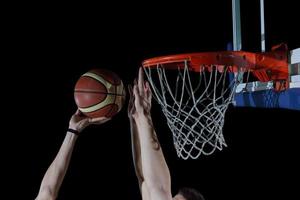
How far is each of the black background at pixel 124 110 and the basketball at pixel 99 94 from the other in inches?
47.6

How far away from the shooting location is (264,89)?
2865 mm

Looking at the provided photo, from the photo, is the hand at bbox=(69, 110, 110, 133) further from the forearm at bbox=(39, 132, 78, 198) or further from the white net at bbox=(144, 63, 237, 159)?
the white net at bbox=(144, 63, 237, 159)

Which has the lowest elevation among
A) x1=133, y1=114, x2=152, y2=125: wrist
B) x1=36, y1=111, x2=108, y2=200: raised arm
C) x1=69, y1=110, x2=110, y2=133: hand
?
x1=36, y1=111, x2=108, y2=200: raised arm

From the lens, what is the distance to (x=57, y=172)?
2.33 meters

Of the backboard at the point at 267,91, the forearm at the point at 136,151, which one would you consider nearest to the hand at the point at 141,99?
the forearm at the point at 136,151

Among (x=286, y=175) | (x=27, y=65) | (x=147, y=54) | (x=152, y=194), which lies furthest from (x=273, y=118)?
(x=152, y=194)

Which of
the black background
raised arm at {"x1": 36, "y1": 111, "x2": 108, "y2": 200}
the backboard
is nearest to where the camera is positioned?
raised arm at {"x1": 36, "y1": 111, "x2": 108, "y2": 200}

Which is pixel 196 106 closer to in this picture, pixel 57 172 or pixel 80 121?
pixel 80 121

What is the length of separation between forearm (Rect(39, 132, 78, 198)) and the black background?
143 centimetres

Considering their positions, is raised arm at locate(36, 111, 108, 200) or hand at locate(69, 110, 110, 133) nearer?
raised arm at locate(36, 111, 108, 200)

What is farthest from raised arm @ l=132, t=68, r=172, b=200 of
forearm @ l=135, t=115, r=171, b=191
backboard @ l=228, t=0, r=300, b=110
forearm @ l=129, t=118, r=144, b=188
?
backboard @ l=228, t=0, r=300, b=110

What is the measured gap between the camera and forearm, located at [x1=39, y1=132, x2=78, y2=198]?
2.30 m

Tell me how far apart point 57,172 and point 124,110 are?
169 cm

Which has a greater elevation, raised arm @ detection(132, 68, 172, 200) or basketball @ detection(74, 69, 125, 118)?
basketball @ detection(74, 69, 125, 118)
